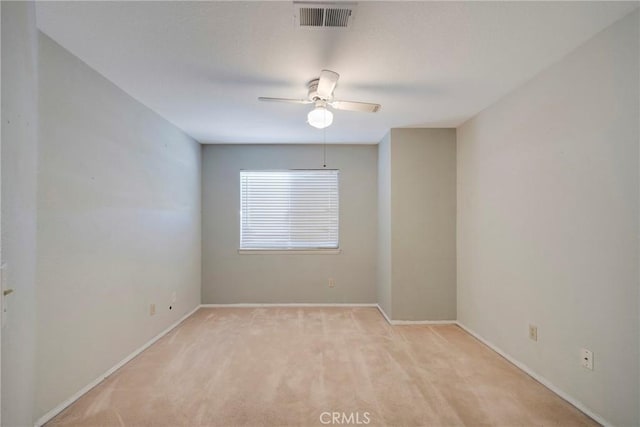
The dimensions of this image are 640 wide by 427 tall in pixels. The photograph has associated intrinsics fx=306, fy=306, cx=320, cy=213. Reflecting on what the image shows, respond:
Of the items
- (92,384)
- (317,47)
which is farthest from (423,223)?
(92,384)

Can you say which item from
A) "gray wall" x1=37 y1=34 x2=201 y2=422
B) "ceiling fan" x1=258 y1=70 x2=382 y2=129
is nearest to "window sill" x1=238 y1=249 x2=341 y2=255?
"gray wall" x1=37 y1=34 x2=201 y2=422

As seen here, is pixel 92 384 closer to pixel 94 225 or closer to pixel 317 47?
pixel 94 225

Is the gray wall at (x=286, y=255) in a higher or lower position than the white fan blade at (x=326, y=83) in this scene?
lower

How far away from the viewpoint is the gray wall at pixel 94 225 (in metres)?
1.88

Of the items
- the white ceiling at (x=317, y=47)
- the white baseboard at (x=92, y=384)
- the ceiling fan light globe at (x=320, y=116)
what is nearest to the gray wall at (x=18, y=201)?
the white ceiling at (x=317, y=47)

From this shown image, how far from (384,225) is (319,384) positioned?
2.25m

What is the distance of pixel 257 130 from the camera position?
147 inches

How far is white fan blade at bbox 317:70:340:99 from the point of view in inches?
77.0

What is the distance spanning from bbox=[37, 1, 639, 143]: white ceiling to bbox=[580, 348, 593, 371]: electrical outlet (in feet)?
6.30

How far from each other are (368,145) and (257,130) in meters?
1.65

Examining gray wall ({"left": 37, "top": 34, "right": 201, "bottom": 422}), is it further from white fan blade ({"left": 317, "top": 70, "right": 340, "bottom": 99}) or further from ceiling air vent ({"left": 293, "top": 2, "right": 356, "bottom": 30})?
white fan blade ({"left": 317, "top": 70, "right": 340, "bottom": 99})

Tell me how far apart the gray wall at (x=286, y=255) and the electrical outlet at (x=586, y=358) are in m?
2.64

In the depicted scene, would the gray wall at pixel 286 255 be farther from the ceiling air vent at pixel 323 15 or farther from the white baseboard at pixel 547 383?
the ceiling air vent at pixel 323 15

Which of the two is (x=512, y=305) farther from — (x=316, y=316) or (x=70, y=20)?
(x=70, y=20)
